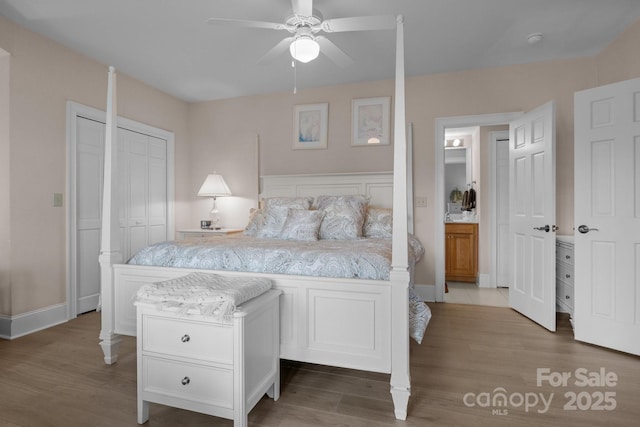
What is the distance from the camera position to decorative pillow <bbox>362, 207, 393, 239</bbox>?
321 cm

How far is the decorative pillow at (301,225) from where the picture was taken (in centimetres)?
287

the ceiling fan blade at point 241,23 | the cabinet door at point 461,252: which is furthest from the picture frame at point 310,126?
the cabinet door at point 461,252

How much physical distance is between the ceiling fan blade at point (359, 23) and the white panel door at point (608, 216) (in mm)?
1783

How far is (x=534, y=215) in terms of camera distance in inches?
125

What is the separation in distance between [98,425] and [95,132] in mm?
2915

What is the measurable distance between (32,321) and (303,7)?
3328mm

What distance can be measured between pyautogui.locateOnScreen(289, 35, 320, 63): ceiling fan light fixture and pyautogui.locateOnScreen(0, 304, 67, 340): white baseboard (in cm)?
307

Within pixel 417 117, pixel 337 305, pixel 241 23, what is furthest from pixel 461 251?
pixel 241 23

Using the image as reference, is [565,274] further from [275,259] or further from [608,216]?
[275,259]

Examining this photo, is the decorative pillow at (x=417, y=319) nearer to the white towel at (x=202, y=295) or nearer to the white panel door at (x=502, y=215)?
the white towel at (x=202, y=295)

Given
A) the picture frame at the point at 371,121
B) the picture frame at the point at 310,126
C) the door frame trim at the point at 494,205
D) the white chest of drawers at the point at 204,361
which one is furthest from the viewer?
the door frame trim at the point at 494,205

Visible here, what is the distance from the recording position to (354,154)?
411 centimetres

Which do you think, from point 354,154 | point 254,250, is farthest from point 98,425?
point 354,154

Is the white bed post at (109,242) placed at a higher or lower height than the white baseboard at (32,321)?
higher
